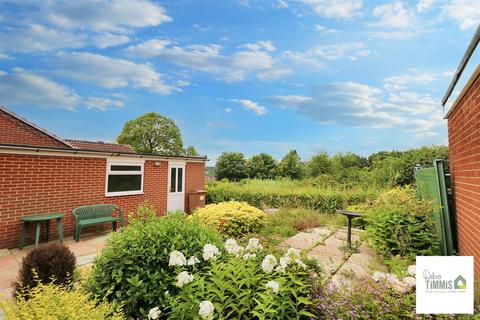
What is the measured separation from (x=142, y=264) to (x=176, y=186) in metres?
8.38

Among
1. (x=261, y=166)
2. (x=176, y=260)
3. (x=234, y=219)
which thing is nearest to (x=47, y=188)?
(x=234, y=219)

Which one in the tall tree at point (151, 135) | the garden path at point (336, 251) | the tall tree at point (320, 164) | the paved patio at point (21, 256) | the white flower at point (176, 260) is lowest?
the paved patio at point (21, 256)

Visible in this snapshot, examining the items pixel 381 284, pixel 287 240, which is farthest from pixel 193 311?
pixel 287 240

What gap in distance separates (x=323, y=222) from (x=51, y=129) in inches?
596

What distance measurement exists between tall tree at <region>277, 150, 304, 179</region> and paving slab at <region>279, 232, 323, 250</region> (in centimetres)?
1698

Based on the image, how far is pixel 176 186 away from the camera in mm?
10641

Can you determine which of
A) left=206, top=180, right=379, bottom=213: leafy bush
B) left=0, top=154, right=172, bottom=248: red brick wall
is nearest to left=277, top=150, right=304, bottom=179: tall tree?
left=206, top=180, right=379, bottom=213: leafy bush

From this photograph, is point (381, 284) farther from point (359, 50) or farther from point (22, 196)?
point (22, 196)

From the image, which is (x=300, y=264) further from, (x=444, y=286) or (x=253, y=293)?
(x=444, y=286)

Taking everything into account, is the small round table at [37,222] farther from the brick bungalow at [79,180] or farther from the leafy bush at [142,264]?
the leafy bush at [142,264]

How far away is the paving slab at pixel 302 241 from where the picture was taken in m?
5.19

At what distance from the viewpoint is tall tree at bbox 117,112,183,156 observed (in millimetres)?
28297

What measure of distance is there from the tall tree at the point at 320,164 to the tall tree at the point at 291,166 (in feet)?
16.0


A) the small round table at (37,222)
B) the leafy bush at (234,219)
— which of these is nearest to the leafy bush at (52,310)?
the leafy bush at (234,219)
